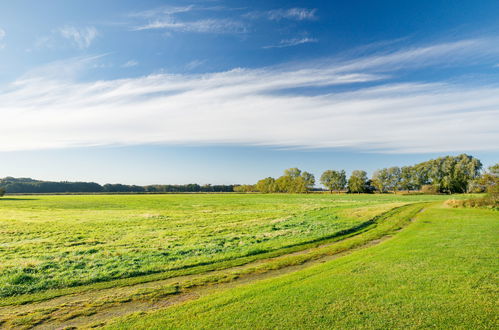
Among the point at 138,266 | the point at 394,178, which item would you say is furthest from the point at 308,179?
the point at 138,266

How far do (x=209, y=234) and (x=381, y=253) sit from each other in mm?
13460

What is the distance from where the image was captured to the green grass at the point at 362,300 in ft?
22.8

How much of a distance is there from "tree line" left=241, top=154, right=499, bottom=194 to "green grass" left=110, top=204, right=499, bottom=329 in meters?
120

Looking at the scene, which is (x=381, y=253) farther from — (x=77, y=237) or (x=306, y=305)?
(x=77, y=237)

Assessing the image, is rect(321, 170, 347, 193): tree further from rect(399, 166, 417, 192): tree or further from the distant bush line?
rect(399, 166, 417, 192): tree

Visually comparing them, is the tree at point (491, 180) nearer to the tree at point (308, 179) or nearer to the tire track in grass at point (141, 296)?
the tire track in grass at point (141, 296)

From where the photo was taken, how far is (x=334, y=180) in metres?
164

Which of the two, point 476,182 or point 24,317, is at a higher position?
point 476,182

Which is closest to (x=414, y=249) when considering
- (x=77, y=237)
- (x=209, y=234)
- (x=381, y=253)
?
(x=381, y=253)

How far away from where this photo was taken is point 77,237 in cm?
2273

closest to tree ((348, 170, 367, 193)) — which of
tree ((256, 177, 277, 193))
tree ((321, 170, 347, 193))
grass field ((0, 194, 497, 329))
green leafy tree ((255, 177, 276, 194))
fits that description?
tree ((321, 170, 347, 193))

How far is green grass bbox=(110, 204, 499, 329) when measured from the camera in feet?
22.8

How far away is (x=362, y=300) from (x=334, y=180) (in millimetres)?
162928

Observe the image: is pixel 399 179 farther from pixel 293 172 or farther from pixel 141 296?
pixel 141 296
